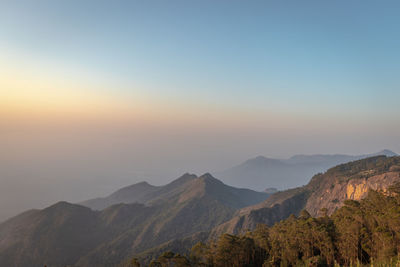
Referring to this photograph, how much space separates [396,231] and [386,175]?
119 meters

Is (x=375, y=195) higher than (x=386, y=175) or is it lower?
higher

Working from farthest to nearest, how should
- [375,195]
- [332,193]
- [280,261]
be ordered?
[332,193] → [375,195] → [280,261]

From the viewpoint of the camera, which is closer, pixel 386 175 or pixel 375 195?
pixel 375 195

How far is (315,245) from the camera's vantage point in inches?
2368

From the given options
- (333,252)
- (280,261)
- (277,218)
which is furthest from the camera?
(277,218)

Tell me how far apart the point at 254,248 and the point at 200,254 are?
15.7 metres

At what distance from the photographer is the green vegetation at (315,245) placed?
172 feet

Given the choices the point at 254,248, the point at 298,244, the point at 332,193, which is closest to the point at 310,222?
the point at 298,244

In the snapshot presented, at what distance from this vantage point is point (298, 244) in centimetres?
6303

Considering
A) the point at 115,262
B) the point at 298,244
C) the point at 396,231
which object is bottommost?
the point at 115,262

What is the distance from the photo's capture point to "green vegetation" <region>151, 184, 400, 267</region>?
172 feet

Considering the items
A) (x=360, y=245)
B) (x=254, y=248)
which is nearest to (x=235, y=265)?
(x=254, y=248)

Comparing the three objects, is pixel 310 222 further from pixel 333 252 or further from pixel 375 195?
pixel 375 195

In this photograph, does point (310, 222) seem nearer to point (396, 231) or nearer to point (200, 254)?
point (396, 231)
